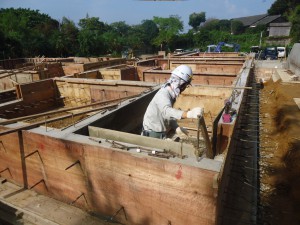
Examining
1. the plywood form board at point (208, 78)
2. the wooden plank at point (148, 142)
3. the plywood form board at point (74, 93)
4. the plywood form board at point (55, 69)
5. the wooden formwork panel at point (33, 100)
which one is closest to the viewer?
the wooden plank at point (148, 142)

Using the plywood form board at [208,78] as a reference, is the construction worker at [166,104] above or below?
above

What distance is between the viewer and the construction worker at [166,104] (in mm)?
4195

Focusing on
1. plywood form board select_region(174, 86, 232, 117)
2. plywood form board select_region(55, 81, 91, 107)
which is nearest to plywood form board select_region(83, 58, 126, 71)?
plywood form board select_region(55, 81, 91, 107)

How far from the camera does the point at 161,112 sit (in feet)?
14.5

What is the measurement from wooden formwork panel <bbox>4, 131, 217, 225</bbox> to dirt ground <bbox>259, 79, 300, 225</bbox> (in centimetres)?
296

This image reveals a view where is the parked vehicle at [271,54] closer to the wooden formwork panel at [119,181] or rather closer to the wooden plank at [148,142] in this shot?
the wooden plank at [148,142]

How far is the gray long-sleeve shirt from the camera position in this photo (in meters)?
4.14

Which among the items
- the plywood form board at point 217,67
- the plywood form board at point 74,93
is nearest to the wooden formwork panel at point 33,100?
the plywood form board at point 74,93

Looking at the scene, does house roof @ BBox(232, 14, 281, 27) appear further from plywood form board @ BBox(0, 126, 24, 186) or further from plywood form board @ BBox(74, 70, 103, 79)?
plywood form board @ BBox(0, 126, 24, 186)

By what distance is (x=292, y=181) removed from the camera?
6.40 m

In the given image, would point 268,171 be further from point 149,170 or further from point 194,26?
point 194,26

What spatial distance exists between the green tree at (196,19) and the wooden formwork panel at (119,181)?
104296mm

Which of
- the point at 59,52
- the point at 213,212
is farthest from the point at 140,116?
the point at 59,52

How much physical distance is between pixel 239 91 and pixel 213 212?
18.5ft
